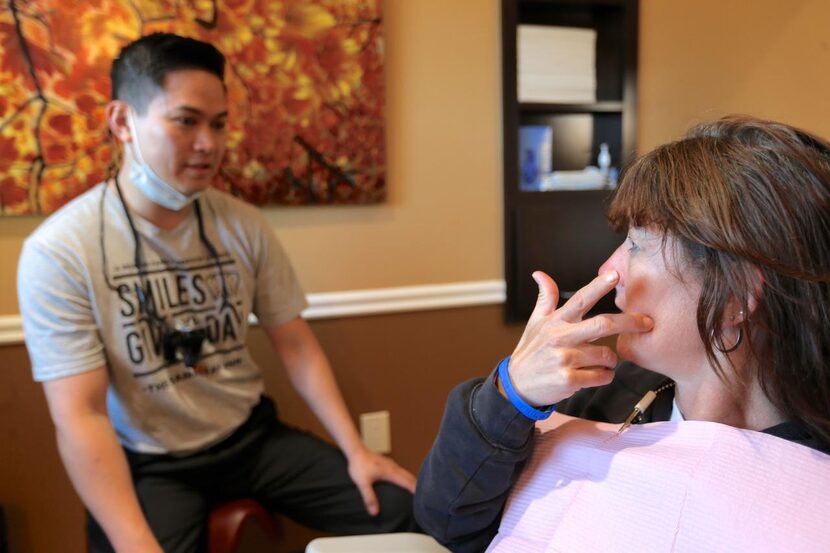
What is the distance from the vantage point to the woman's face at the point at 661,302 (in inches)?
30.6

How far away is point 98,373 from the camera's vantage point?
1.20m

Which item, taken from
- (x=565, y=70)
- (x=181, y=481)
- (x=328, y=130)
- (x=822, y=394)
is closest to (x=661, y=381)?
(x=822, y=394)

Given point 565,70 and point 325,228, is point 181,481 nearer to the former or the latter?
point 325,228

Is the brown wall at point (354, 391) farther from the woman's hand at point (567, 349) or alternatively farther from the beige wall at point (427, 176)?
the woman's hand at point (567, 349)

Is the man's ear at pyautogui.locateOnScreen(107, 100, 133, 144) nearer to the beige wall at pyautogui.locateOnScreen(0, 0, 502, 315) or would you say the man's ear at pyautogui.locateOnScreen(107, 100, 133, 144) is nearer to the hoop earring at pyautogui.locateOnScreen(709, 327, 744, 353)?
the beige wall at pyautogui.locateOnScreen(0, 0, 502, 315)

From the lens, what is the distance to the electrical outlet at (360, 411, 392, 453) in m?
1.86

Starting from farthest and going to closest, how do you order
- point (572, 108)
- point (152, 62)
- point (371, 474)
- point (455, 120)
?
1. point (572, 108)
2. point (455, 120)
3. point (371, 474)
4. point (152, 62)

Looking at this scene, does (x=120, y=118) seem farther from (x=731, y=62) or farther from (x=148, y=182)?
(x=731, y=62)

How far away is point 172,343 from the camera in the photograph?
1.32m

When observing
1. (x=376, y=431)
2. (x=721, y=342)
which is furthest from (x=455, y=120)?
(x=721, y=342)

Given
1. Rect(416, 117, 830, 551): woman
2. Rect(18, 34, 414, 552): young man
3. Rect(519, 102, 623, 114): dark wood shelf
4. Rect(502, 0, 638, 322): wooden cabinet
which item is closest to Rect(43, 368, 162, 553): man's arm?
Rect(18, 34, 414, 552): young man

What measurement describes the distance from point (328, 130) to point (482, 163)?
49 centimetres

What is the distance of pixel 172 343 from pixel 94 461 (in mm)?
276

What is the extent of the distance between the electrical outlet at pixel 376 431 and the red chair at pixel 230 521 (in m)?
0.53
